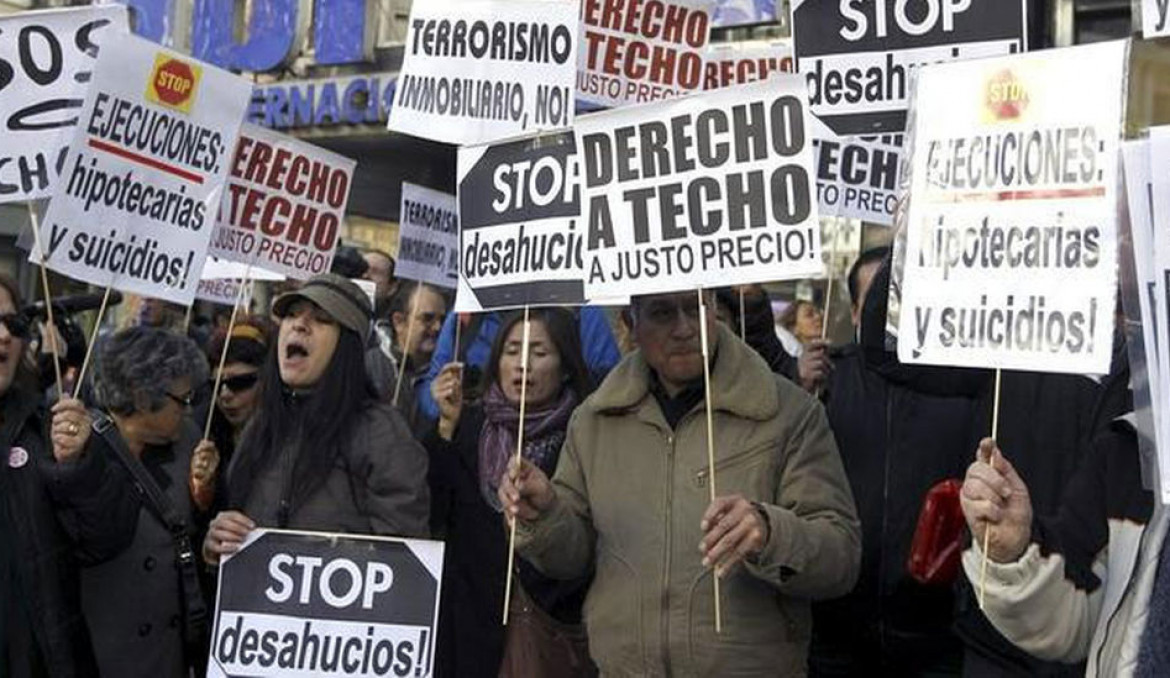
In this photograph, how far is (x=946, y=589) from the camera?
5000 millimetres

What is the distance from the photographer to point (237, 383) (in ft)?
20.6

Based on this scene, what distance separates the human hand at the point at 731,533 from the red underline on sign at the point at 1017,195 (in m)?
0.83

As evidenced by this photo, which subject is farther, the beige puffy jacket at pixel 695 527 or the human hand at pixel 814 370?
the human hand at pixel 814 370

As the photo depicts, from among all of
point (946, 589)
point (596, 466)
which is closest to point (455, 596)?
point (596, 466)

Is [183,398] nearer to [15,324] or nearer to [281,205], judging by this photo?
[15,324]

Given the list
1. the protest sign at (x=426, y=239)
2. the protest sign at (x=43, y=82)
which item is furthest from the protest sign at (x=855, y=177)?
the protest sign at (x=43, y=82)

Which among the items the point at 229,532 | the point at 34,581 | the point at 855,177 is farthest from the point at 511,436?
the point at 855,177

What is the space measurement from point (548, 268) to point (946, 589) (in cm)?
148

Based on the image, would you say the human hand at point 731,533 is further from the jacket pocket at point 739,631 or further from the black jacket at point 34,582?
the black jacket at point 34,582

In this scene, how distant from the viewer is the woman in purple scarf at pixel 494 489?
17.1 feet

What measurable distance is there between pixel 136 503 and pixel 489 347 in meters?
1.93

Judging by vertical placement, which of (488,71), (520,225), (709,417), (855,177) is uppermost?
(488,71)

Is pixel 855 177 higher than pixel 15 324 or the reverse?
higher

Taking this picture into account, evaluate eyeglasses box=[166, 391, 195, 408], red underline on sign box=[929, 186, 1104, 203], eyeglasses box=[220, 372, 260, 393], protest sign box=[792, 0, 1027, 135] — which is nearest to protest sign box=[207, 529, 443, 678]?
eyeglasses box=[166, 391, 195, 408]
